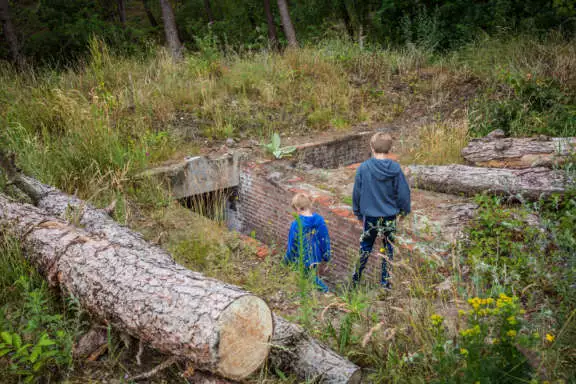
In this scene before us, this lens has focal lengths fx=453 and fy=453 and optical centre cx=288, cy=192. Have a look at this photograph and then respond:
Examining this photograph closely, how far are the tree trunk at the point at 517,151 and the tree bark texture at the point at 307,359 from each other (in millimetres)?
4108

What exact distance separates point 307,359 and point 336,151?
547 cm

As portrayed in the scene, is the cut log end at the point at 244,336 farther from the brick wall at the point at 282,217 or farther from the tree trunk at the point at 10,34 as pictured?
the tree trunk at the point at 10,34

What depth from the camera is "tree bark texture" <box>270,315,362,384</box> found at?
2590mm

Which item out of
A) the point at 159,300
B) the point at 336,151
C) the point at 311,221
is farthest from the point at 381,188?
the point at 336,151

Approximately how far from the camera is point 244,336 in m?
2.42

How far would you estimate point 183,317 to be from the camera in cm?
246

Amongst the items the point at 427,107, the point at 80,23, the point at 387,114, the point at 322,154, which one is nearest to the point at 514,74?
the point at 427,107

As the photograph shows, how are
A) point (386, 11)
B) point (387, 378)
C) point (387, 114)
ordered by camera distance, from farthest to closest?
point (386, 11) < point (387, 114) < point (387, 378)

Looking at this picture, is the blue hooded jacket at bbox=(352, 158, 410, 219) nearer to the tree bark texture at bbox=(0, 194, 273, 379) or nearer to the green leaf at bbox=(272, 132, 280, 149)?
the tree bark texture at bbox=(0, 194, 273, 379)

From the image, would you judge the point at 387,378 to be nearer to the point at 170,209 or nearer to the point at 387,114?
the point at 170,209

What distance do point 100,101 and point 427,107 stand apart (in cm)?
594

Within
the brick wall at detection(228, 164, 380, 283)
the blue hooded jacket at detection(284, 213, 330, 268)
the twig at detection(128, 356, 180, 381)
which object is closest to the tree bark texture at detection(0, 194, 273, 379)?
the twig at detection(128, 356, 180, 381)

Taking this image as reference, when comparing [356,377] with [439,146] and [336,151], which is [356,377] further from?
[336,151]

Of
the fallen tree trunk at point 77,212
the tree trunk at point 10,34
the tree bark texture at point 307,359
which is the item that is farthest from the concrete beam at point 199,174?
the tree trunk at point 10,34
